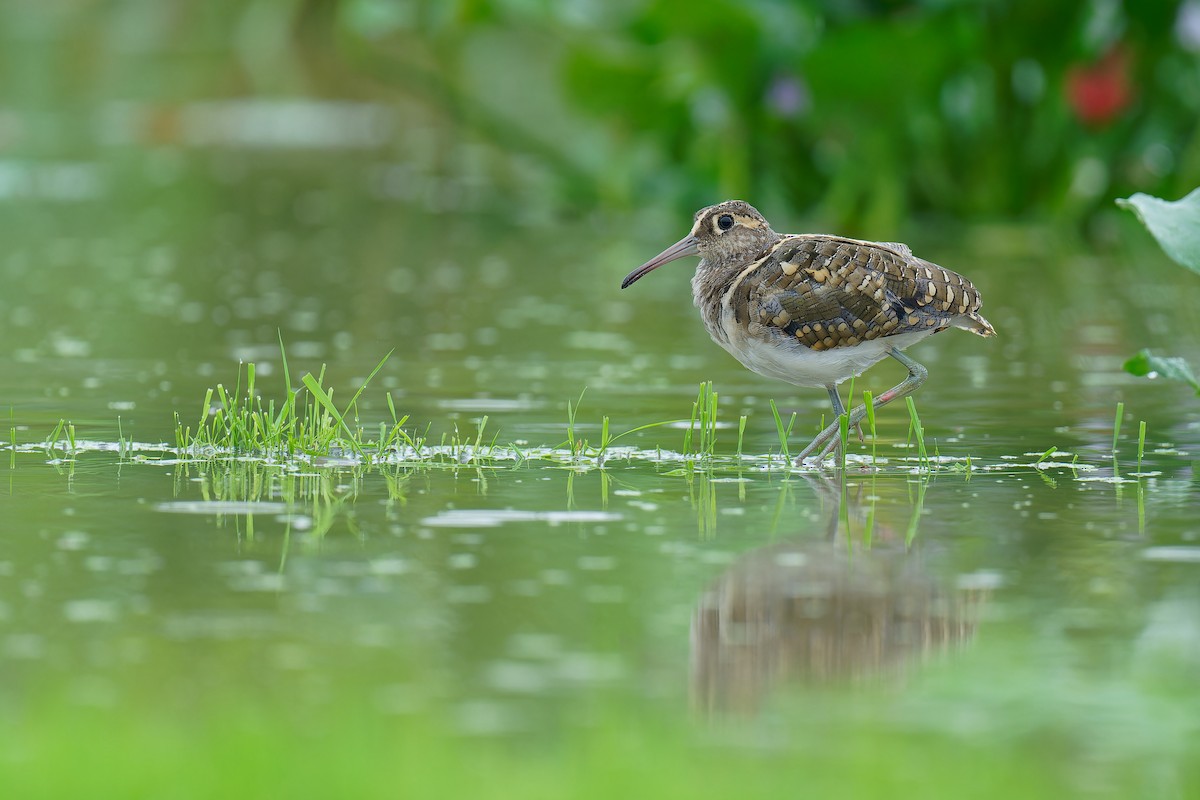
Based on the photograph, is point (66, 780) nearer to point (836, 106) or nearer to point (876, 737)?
point (876, 737)

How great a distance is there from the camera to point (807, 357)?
786 centimetres

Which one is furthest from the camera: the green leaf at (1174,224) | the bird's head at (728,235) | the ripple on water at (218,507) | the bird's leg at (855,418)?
the bird's head at (728,235)

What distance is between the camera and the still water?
14.9 feet

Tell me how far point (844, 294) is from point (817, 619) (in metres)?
2.51

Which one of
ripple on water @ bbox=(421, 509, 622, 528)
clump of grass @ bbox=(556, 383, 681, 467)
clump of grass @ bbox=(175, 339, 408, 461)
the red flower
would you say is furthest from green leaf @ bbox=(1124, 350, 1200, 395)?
the red flower

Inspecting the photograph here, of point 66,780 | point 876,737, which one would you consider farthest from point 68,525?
point 876,737

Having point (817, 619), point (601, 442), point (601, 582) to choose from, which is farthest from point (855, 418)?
point (817, 619)

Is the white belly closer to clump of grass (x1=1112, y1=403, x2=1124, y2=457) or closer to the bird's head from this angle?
the bird's head

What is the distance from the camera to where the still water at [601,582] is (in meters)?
4.53

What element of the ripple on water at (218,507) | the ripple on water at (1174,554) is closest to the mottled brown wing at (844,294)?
the ripple on water at (1174,554)

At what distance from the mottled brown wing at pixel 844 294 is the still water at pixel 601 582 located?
48 centimetres

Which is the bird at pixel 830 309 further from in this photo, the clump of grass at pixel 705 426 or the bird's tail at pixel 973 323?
the clump of grass at pixel 705 426

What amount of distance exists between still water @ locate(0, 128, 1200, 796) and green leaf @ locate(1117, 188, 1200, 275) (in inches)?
28.9

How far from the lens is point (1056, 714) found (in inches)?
188
